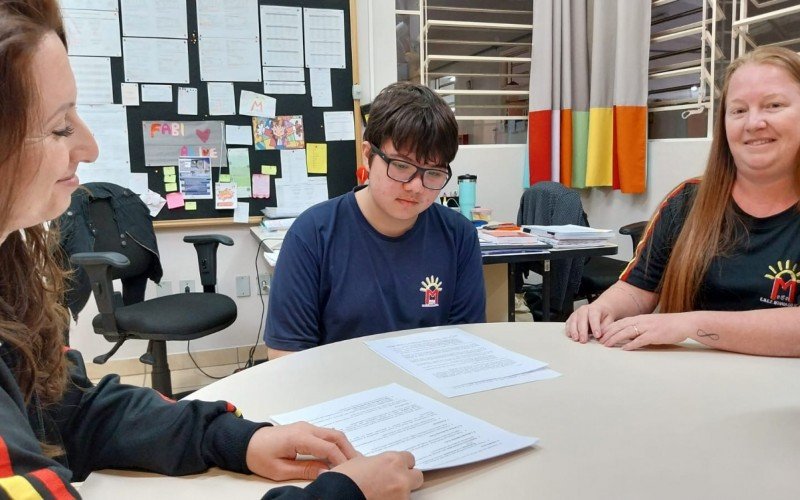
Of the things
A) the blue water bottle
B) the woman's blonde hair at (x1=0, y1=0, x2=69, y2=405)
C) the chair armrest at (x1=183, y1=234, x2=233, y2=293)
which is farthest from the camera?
the blue water bottle

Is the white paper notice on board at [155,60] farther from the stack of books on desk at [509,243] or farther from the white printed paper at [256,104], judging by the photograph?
the stack of books on desk at [509,243]

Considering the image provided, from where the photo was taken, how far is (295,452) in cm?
74

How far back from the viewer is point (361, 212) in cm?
151

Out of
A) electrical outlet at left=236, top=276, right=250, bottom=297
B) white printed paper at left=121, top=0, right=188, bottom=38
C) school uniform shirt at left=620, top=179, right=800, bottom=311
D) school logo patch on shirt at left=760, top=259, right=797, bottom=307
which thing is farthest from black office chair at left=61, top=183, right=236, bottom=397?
school logo patch on shirt at left=760, top=259, right=797, bottom=307

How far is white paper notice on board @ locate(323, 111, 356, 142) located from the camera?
3.46 metres

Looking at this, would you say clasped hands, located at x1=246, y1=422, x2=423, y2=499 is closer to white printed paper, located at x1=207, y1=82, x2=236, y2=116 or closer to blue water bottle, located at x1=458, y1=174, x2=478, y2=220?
blue water bottle, located at x1=458, y1=174, x2=478, y2=220

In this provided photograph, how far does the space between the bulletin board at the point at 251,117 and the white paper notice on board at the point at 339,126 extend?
21 mm

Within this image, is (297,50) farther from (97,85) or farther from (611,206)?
(611,206)

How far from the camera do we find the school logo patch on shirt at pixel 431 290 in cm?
151

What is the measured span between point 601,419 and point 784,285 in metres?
0.75

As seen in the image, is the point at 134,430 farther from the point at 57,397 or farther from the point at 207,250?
the point at 207,250

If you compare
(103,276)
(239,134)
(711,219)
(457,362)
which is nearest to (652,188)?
(711,219)

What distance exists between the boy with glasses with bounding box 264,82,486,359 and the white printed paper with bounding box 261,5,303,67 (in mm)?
2070

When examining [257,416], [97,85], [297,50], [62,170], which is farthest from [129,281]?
[62,170]
